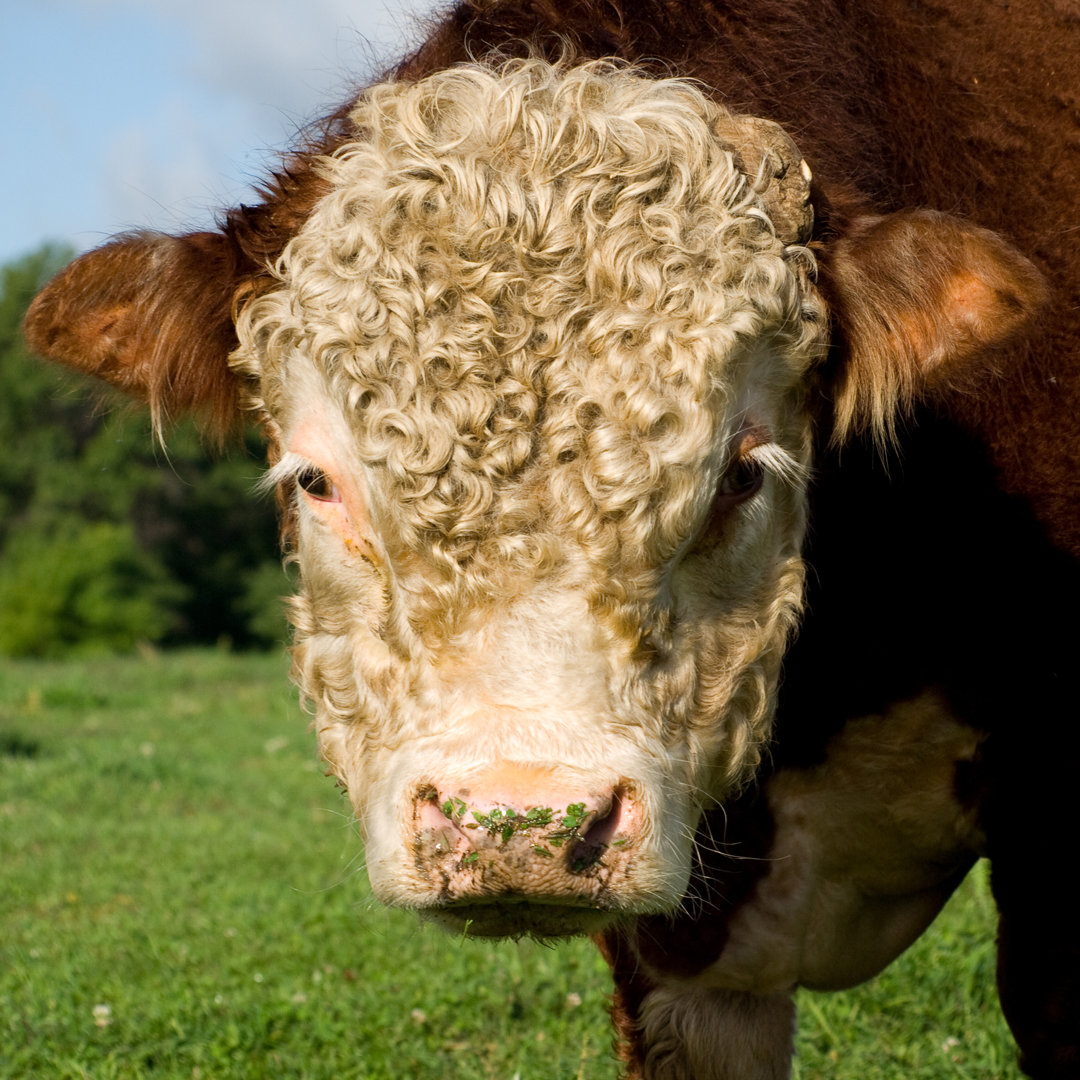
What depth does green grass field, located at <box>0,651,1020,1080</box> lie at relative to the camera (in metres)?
4.12

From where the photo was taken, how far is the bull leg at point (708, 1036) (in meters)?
3.43

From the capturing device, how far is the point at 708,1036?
11.3 feet

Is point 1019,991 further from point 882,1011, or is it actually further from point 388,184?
point 388,184

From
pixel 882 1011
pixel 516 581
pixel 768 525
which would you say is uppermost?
Result: pixel 516 581

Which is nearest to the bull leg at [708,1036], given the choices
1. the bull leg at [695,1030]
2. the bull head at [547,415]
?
the bull leg at [695,1030]

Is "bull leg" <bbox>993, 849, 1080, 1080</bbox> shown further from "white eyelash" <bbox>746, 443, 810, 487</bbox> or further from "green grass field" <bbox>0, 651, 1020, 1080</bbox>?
"white eyelash" <bbox>746, 443, 810, 487</bbox>

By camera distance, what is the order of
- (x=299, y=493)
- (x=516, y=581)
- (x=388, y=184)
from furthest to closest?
(x=299, y=493)
(x=388, y=184)
(x=516, y=581)

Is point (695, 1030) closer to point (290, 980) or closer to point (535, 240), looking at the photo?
point (290, 980)

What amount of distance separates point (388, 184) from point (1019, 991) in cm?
234

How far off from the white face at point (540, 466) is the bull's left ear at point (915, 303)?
0.43 ft

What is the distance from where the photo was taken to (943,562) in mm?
2936

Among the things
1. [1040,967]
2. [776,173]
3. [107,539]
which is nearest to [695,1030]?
[1040,967]

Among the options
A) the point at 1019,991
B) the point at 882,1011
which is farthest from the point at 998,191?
the point at 882,1011

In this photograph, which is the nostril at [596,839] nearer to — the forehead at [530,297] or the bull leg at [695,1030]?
the forehead at [530,297]
